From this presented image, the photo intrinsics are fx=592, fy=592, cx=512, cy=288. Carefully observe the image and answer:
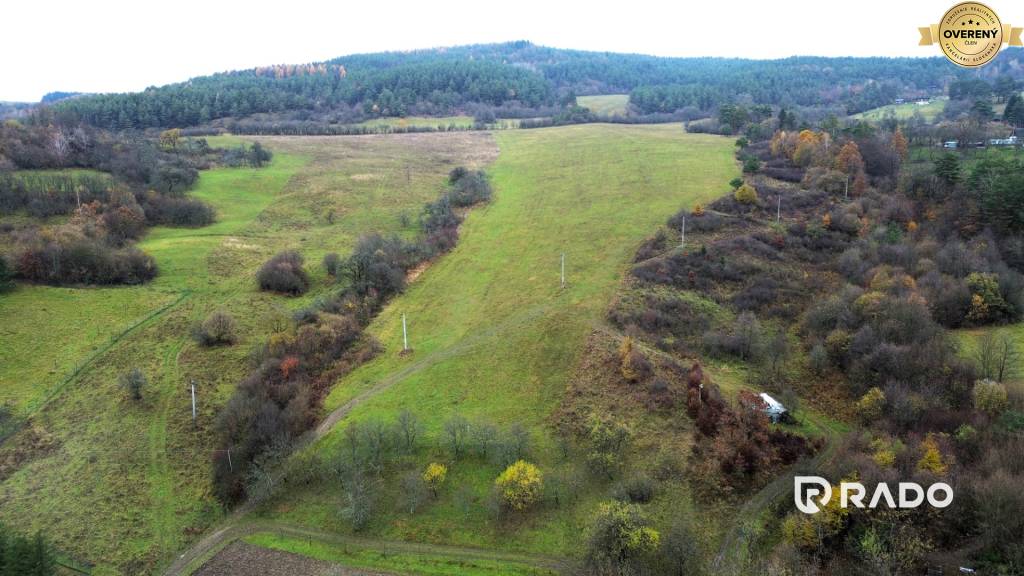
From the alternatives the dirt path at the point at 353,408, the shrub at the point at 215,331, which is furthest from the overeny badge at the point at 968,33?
the shrub at the point at 215,331

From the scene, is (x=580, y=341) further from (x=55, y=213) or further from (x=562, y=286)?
(x=55, y=213)

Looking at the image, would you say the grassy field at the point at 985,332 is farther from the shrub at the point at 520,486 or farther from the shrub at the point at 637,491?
the shrub at the point at 520,486

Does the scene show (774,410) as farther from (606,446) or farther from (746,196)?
(746,196)

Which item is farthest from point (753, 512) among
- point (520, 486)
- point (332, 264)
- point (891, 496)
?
point (332, 264)

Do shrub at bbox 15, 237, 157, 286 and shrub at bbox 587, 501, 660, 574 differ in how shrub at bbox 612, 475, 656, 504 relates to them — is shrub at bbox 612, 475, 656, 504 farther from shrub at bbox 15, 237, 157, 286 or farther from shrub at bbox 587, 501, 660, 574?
shrub at bbox 15, 237, 157, 286

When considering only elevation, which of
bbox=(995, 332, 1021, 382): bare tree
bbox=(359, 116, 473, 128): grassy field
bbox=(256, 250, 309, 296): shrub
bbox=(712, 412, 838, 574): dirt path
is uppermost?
bbox=(359, 116, 473, 128): grassy field

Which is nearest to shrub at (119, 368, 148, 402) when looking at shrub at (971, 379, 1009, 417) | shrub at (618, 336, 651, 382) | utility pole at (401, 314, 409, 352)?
utility pole at (401, 314, 409, 352)

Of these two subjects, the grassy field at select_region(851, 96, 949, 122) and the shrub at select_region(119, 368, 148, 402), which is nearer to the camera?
the shrub at select_region(119, 368, 148, 402)
